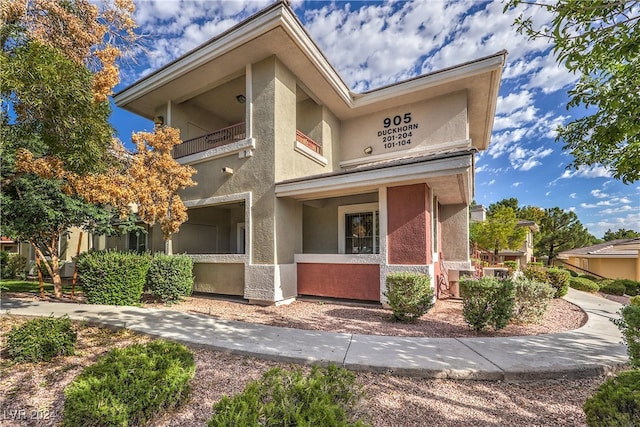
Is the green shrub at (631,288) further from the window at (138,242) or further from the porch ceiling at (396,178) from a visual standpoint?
the window at (138,242)

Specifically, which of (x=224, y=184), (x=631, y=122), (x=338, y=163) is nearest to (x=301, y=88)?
(x=338, y=163)

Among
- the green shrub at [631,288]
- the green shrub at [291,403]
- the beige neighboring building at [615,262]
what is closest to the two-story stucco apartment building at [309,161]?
the green shrub at [291,403]

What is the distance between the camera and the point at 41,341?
442 centimetres

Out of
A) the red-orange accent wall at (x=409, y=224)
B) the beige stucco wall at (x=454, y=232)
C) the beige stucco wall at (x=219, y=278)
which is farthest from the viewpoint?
the beige stucco wall at (x=454, y=232)

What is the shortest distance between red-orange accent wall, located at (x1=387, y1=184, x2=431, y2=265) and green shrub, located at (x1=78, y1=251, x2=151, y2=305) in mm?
7787

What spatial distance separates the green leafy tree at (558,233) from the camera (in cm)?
3709

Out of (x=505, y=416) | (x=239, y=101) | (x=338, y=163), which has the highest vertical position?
(x=239, y=101)

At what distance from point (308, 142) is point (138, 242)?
32.9 ft

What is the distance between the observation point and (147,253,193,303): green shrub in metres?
9.11

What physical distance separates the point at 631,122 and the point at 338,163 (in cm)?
1000

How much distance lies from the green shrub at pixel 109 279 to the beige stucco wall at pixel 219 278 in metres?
2.24

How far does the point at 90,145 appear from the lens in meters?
6.11

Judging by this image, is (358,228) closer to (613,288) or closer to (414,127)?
(414,127)

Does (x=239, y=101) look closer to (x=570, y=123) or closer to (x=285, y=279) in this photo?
(x=285, y=279)
